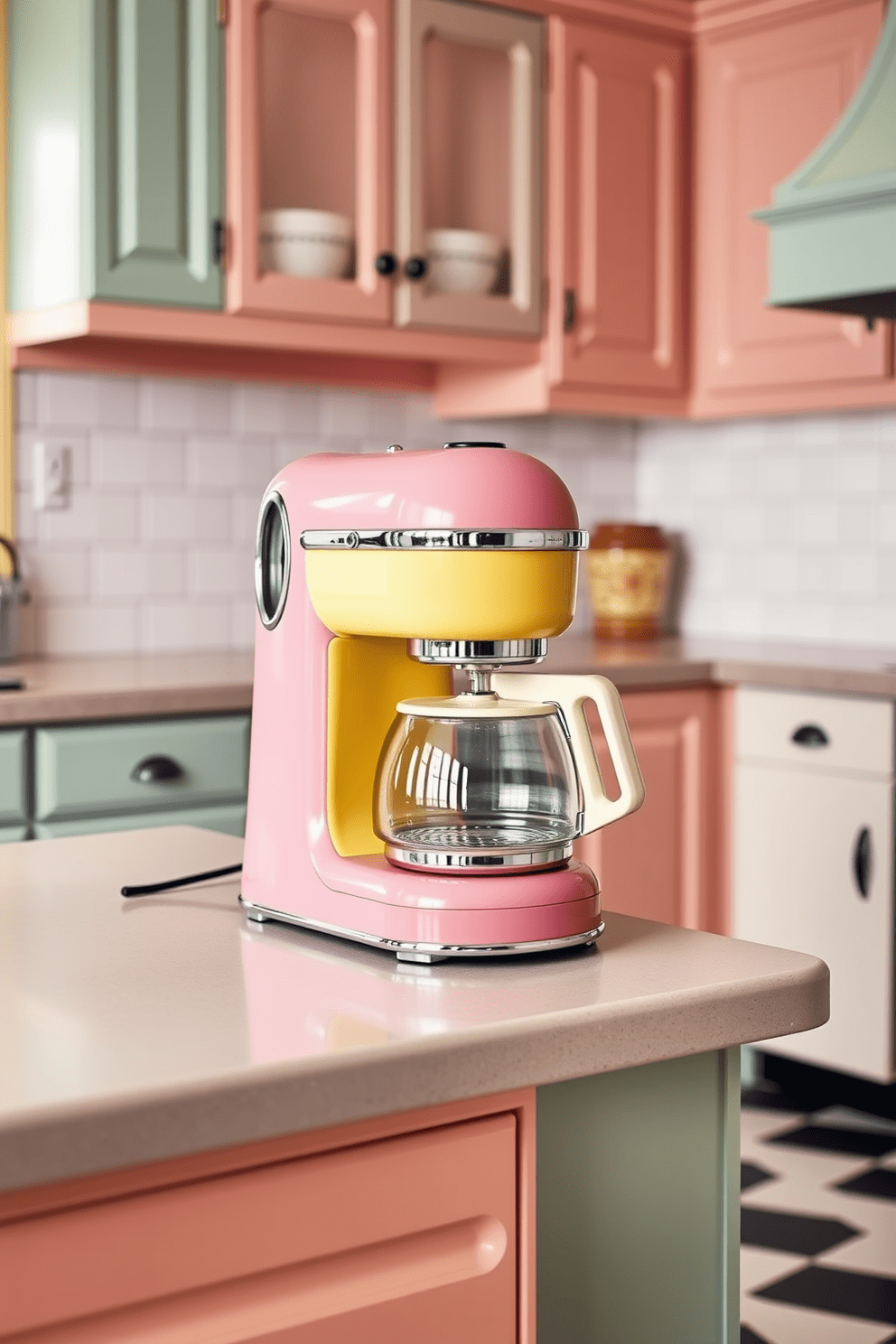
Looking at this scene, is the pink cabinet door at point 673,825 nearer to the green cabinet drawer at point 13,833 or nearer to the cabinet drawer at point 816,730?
the cabinet drawer at point 816,730

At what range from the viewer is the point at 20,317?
2934mm

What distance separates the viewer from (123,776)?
8.18 feet

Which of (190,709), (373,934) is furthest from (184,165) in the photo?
(373,934)

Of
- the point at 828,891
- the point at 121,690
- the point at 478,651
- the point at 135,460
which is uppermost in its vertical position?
the point at 135,460

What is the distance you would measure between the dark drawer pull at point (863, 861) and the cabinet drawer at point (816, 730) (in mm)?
130

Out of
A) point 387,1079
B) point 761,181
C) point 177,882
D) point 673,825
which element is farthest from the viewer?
point 761,181

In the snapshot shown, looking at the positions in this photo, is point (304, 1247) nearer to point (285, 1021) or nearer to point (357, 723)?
point (285, 1021)

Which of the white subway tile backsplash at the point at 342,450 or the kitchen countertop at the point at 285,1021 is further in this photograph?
the white subway tile backsplash at the point at 342,450

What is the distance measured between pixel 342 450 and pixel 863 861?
58.7 inches

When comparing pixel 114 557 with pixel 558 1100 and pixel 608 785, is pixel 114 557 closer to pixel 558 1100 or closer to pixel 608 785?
pixel 608 785

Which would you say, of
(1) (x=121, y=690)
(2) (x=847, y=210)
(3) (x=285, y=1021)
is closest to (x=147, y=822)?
(1) (x=121, y=690)

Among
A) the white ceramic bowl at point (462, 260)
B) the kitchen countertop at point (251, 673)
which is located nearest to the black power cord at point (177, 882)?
the kitchen countertop at point (251, 673)

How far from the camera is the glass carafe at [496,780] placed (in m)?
0.98

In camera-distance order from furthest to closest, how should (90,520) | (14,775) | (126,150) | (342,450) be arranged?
(342,450), (90,520), (126,150), (14,775)
